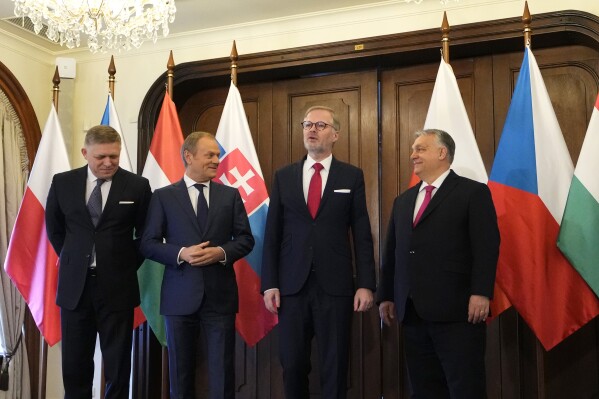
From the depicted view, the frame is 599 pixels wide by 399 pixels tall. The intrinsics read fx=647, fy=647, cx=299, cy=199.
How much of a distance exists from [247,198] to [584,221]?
1.81 meters

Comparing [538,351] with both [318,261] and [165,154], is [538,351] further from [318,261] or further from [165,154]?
[165,154]

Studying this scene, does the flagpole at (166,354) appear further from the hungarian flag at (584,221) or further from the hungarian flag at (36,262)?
the hungarian flag at (584,221)

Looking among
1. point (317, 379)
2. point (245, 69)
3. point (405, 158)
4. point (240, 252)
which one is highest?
point (245, 69)

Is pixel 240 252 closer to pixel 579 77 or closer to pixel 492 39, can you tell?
pixel 492 39

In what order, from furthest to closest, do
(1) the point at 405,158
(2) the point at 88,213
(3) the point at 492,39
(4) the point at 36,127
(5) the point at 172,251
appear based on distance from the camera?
(4) the point at 36,127 < (1) the point at 405,158 < (3) the point at 492,39 < (2) the point at 88,213 < (5) the point at 172,251

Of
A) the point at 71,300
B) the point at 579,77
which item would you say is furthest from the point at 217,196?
the point at 579,77

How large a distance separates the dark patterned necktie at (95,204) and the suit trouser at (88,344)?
26 centimetres

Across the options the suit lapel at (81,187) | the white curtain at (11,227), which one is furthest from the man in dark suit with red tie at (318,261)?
the white curtain at (11,227)

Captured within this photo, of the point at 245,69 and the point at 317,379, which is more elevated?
the point at 245,69

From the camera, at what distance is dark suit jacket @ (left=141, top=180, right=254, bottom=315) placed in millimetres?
2783

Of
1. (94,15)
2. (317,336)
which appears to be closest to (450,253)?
(317,336)

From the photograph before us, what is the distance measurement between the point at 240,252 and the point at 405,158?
1601 millimetres

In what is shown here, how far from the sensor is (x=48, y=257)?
3.86 m

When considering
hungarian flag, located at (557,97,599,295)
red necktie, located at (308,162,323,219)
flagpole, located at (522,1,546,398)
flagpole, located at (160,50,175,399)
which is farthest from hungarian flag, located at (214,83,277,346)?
hungarian flag, located at (557,97,599,295)
